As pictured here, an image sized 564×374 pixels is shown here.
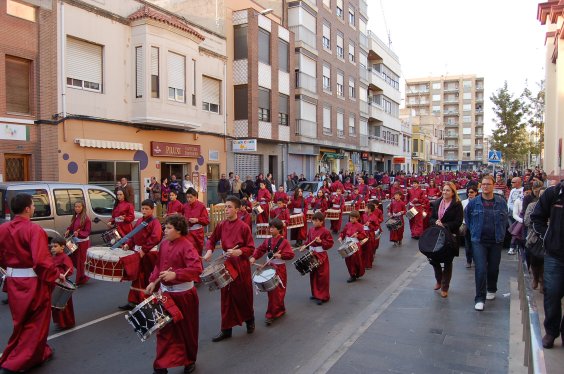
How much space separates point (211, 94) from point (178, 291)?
21109mm

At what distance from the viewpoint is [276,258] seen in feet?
22.0

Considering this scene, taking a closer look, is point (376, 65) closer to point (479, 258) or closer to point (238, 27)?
point (238, 27)

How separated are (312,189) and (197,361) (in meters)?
16.9

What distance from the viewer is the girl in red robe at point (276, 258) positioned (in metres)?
6.59

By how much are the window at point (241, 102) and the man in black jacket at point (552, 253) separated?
22.2 metres

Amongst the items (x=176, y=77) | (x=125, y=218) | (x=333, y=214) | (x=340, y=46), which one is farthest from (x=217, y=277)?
(x=340, y=46)

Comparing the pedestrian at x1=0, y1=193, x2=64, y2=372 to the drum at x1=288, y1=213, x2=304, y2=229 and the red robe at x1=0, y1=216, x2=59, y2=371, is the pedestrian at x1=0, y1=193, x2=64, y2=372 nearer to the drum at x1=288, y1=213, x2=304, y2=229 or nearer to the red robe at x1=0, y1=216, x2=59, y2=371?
the red robe at x1=0, y1=216, x2=59, y2=371

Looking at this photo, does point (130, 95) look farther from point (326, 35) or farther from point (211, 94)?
point (326, 35)

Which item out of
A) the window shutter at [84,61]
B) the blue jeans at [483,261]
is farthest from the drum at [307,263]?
the window shutter at [84,61]

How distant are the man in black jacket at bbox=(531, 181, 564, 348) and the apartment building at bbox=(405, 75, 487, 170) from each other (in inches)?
3981

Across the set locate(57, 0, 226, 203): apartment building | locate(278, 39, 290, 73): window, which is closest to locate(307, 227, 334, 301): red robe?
locate(57, 0, 226, 203): apartment building

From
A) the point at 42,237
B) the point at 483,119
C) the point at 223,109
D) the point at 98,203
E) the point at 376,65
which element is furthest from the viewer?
the point at 483,119

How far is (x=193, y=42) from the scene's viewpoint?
2184cm

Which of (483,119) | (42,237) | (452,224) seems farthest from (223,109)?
(483,119)
